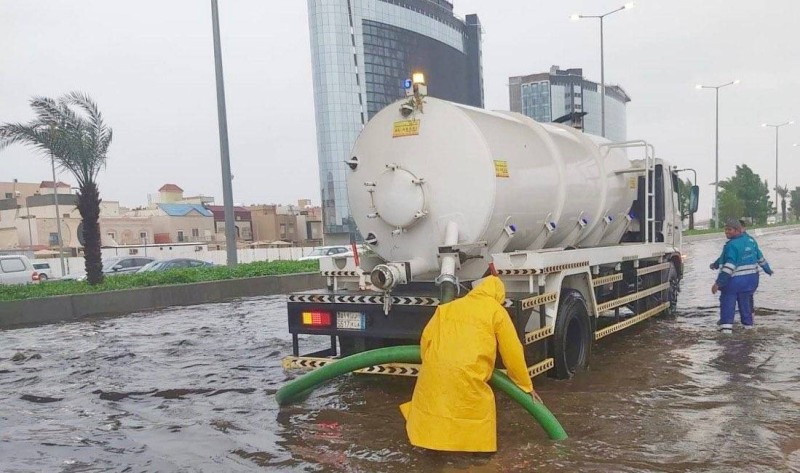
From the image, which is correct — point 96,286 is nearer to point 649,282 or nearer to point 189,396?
point 189,396

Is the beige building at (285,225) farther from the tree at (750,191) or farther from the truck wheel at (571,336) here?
the truck wheel at (571,336)

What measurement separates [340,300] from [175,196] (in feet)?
264

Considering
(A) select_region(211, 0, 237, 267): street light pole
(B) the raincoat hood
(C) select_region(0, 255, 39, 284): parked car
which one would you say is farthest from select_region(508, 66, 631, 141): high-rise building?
(B) the raincoat hood

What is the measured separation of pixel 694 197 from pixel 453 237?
A: 6.73m

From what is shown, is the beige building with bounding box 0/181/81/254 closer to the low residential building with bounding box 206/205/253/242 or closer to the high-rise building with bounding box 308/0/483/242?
the low residential building with bounding box 206/205/253/242

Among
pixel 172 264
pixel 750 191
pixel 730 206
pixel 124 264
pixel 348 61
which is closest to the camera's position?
pixel 172 264

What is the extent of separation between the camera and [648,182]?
30.7ft

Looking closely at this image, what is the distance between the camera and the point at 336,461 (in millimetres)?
4734

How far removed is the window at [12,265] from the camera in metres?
19.5

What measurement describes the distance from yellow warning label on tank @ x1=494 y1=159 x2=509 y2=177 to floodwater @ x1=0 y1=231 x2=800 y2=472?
2.09 metres

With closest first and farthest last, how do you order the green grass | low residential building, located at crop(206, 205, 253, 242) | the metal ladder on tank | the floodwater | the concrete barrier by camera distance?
the floodwater → the metal ladder on tank → the concrete barrier → the green grass → low residential building, located at crop(206, 205, 253, 242)

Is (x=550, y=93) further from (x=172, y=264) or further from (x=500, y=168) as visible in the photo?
(x=500, y=168)

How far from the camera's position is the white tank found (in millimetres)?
6121

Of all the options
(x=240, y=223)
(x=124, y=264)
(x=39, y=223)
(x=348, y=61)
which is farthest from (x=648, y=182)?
(x=348, y=61)
